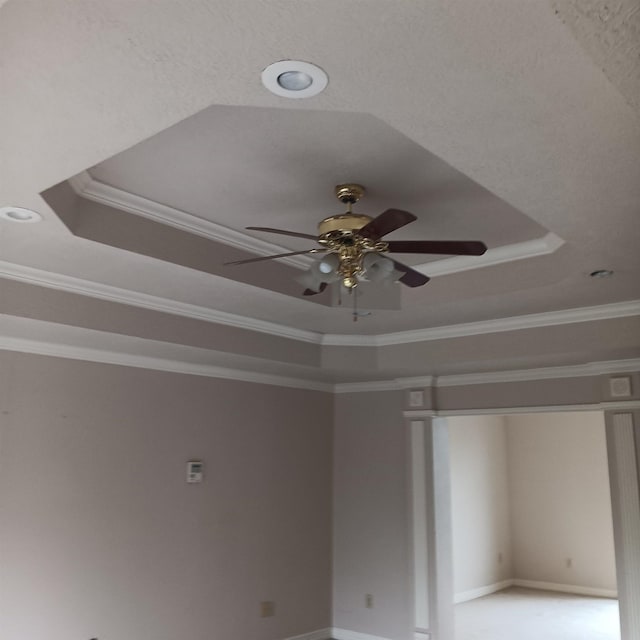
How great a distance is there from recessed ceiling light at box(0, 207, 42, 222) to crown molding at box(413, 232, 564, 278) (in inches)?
96.2

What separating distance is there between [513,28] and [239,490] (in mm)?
4445

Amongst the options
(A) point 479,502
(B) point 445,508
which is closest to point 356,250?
(B) point 445,508

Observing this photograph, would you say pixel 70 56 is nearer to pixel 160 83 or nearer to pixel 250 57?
pixel 160 83

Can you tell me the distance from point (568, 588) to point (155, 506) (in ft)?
19.0

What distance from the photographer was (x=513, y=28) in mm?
1533

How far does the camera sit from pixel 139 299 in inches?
162

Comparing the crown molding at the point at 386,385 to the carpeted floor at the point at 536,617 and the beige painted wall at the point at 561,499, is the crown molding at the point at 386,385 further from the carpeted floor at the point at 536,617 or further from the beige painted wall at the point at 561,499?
the beige painted wall at the point at 561,499

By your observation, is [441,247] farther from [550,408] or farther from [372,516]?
[372,516]

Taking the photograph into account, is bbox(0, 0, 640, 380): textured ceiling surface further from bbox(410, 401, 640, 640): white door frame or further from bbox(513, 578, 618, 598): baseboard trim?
bbox(513, 578, 618, 598): baseboard trim

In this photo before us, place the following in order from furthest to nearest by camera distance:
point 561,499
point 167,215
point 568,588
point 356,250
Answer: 1. point 561,499
2. point 568,588
3. point 167,215
4. point 356,250

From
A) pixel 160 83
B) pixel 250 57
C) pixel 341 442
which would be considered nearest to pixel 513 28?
pixel 250 57

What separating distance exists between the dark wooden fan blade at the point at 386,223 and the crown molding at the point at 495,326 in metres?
2.12

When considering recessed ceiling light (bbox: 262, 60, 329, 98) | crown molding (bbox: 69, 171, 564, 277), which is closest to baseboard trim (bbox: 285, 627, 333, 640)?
crown molding (bbox: 69, 171, 564, 277)

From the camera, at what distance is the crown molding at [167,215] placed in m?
3.13
